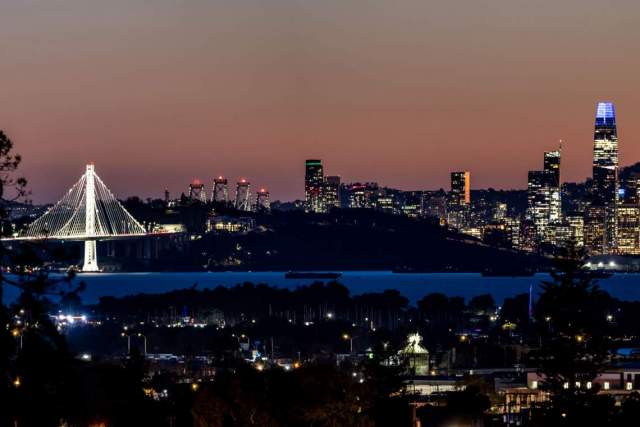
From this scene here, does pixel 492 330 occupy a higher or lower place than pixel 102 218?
lower

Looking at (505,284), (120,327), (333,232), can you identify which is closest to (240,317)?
(120,327)

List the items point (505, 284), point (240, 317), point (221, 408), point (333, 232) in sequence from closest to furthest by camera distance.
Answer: point (221, 408)
point (240, 317)
point (505, 284)
point (333, 232)

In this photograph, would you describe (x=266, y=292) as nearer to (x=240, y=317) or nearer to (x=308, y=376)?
(x=240, y=317)

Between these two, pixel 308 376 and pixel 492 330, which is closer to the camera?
pixel 308 376

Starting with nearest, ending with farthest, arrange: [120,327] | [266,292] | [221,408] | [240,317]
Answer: [221,408], [120,327], [240,317], [266,292]

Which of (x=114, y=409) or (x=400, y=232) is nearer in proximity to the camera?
(x=114, y=409)

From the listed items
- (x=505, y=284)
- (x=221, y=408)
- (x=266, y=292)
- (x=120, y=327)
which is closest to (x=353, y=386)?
(x=221, y=408)

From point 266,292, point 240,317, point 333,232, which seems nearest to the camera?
point 240,317

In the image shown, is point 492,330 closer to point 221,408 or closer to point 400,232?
point 221,408

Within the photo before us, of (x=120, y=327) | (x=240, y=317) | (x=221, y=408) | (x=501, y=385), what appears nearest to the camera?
(x=221, y=408)
